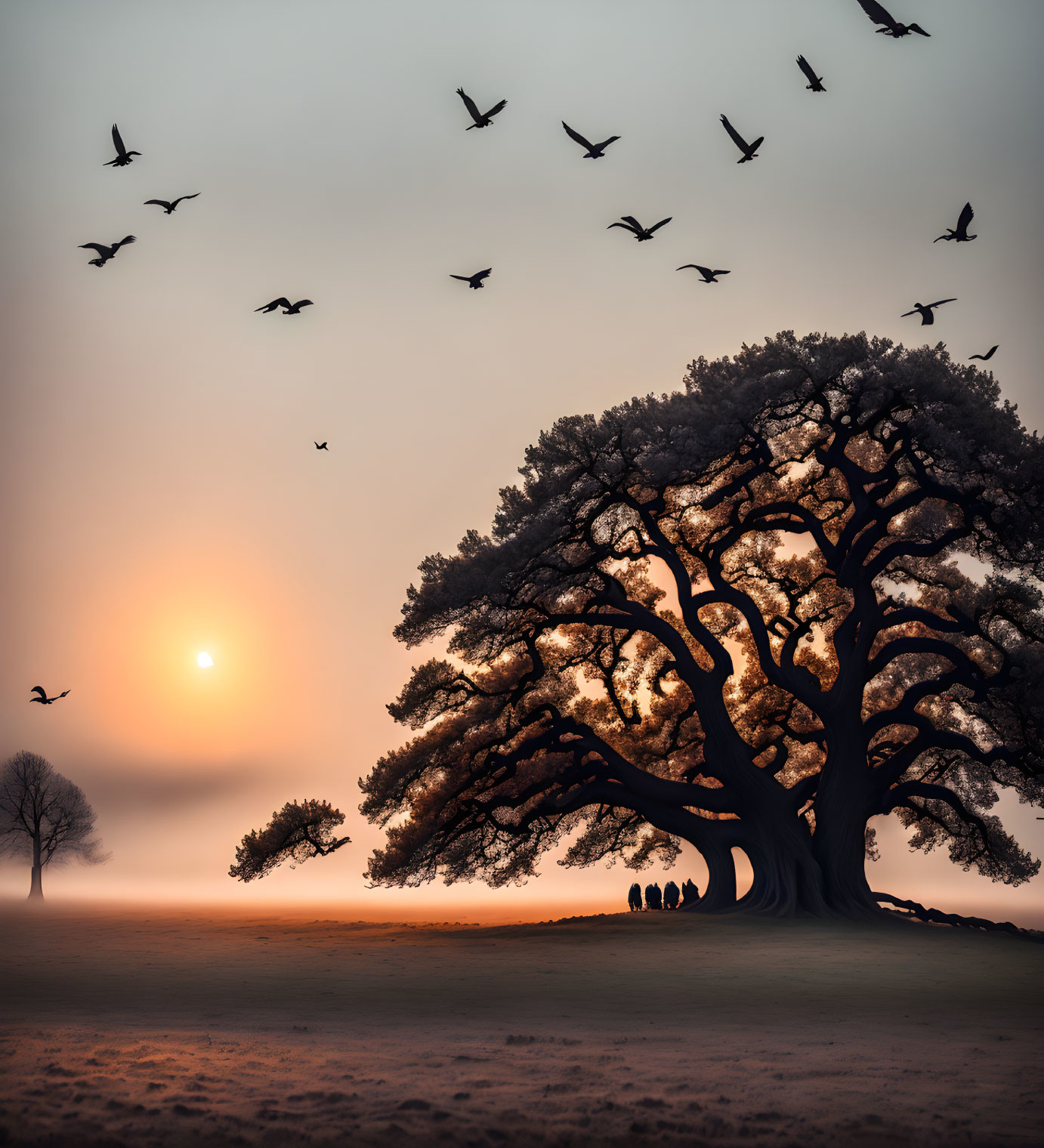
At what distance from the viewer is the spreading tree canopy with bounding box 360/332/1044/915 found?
909 inches

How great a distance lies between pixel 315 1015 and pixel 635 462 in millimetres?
14398

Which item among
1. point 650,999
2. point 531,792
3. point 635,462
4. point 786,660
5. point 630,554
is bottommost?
point 650,999

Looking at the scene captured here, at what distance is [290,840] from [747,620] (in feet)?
38.5

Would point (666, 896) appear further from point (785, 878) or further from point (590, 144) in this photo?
point (590, 144)

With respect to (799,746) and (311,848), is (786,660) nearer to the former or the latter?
(799,746)

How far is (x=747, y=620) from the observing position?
25266 millimetres

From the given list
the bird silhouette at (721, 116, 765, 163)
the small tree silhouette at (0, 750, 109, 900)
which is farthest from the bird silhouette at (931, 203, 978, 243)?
the small tree silhouette at (0, 750, 109, 900)

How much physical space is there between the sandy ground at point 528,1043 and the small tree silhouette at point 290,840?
15.7 feet

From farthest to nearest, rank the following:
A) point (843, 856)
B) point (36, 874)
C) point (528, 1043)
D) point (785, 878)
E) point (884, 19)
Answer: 1. point (36, 874)
2. point (843, 856)
3. point (785, 878)
4. point (884, 19)
5. point (528, 1043)

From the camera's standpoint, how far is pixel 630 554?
2472 centimetres

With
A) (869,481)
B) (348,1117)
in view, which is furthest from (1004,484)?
(348,1117)

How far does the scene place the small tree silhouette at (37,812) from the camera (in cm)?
4838

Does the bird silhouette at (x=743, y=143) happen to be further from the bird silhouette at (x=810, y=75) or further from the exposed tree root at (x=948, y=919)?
the exposed tree root at (x=948, y=919)

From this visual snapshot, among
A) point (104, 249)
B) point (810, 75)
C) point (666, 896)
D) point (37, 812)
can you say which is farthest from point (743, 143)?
point (37, 812)
